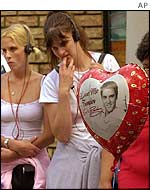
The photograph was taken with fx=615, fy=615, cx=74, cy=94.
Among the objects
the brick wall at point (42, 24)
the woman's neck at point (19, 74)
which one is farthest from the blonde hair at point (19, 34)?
the brick wall at point (42, 24)

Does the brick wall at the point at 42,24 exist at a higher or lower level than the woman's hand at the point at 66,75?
higher

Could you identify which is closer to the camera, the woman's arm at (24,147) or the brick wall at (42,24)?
the woman's arm at (24,147)

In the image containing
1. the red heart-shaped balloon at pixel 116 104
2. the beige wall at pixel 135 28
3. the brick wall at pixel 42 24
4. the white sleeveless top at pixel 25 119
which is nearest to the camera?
the red heart-shaped balloon at pixel 116 104

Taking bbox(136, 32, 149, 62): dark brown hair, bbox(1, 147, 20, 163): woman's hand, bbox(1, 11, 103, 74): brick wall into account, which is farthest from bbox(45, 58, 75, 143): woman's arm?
bbox(1, 11, 103, 74): brick wall

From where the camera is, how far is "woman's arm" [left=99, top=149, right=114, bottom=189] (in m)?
2.05

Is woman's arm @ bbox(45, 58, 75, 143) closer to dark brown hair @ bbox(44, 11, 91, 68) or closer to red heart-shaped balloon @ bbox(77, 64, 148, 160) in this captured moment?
dark brown hair @ bbox(44, 11, 91, 68)

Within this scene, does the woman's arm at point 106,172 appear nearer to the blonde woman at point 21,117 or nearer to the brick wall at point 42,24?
the blonde woman at point 21,117

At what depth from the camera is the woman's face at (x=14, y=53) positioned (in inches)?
98.3

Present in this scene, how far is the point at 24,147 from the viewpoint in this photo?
2.47 metres

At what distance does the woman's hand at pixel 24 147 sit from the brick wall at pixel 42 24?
3.11 feet

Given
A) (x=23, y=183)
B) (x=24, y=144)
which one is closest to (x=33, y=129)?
(x=24, y=144)

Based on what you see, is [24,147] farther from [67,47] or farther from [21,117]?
[67,47]

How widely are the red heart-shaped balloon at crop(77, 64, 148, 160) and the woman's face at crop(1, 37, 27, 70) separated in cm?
61
